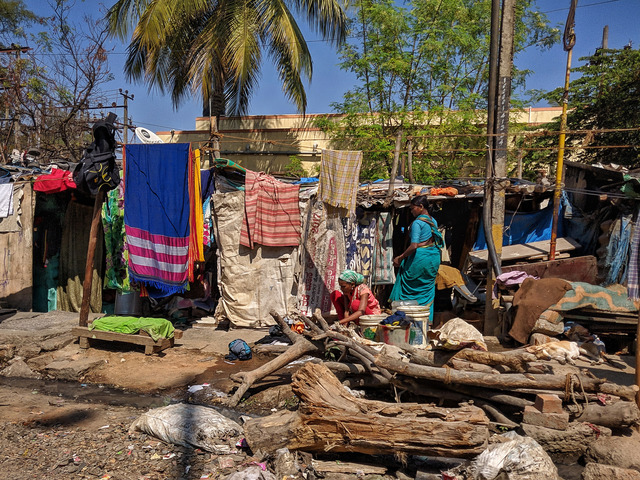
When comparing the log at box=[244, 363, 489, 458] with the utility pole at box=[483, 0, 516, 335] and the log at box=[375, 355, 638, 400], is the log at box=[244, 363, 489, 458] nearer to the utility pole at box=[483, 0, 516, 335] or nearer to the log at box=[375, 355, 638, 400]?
the log at box=[375, 355, 638, 400]

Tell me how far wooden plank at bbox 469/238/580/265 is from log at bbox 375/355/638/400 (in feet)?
14.9

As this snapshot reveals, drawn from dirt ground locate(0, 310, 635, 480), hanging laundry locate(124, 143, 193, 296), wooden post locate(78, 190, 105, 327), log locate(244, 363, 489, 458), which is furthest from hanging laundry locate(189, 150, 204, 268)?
log locate(244, 363, 489, 458)

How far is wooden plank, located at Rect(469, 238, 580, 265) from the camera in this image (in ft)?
28.2

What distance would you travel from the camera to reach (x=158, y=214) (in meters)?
7.20

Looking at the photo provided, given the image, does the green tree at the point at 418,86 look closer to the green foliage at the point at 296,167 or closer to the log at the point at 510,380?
the green foliage at the point at 296,167

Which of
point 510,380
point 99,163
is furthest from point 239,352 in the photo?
point 510,380

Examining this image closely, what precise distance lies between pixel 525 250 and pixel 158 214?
649 cm

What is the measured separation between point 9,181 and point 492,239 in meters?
8.43

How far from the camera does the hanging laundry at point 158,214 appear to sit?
705 cm

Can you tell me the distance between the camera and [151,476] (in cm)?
358

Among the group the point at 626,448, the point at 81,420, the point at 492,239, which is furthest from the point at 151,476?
the point at 492,239

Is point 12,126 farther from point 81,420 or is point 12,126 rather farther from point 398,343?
point 398,343

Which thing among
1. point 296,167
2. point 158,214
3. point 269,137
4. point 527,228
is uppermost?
point 269,137

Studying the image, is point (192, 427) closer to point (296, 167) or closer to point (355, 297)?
point (355, 297)
